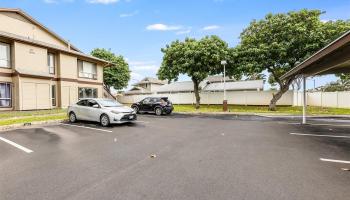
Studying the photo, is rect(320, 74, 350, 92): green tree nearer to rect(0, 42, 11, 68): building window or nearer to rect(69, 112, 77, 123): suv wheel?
rect(69, 112, 77, 123): suv wheel

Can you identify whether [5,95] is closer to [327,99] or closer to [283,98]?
[283,98]

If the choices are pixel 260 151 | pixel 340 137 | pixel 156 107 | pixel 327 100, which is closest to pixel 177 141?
pixel 260 151

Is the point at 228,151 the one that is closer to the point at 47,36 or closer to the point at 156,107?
the point at 156,107

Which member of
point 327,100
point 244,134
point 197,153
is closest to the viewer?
point 197,153

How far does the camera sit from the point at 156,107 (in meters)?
21.2

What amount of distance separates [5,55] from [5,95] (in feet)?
10.8

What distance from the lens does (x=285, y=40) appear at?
24359 mm

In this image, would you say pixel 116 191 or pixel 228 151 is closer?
pixel 116 191

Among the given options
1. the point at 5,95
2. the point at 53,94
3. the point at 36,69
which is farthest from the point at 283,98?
the point at 5,95

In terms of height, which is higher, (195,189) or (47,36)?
(47,36)

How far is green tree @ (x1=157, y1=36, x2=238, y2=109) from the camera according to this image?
1107 inches

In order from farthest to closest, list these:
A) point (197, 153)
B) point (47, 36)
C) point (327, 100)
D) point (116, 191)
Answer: point (327, 100) < point (47, 36) < point (197, 153) < point (116, 191)

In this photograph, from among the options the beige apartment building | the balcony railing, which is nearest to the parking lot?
the beige apartment building

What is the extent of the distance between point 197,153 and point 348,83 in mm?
49088
